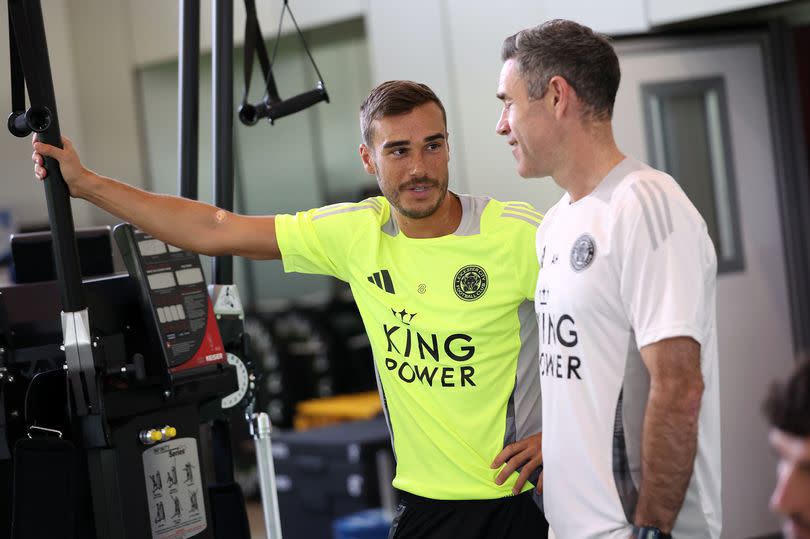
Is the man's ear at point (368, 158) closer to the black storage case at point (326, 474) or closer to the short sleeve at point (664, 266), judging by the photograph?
the short sleeve at point (664, 266)

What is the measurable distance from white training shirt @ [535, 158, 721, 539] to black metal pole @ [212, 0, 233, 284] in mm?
1018

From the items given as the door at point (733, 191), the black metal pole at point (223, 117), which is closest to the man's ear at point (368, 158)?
the black metal pole at point (223, 117)

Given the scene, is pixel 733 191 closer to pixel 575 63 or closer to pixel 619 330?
pixel 575 63

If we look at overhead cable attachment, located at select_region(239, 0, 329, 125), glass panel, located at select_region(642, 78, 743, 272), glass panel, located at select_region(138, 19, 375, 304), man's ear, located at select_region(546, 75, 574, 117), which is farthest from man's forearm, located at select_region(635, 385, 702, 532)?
glass panel, located at select_region(138, 19, 375, 304)

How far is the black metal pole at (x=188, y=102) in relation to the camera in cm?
258

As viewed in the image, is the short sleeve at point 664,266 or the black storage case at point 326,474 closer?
the short sleeve at point 664,266

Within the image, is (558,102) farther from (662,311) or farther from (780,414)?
(780,414)

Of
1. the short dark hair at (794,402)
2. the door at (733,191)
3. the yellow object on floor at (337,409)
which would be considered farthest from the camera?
the yellow object on floor at (337,409)

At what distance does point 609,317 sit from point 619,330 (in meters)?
0.02

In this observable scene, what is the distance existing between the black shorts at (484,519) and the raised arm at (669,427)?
58 cm

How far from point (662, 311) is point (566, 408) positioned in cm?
25

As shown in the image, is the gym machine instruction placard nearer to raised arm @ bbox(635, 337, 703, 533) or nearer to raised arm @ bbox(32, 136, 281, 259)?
raised arm @ bbox(32, 136, 281, 259)

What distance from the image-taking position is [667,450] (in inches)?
63.8

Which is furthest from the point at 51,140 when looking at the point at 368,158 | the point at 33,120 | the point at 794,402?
the point at 794,402
